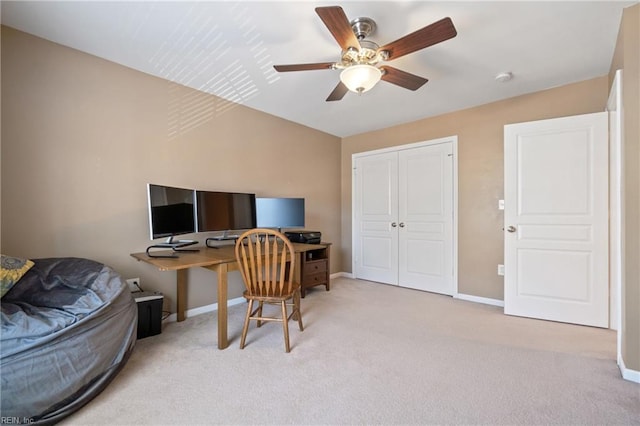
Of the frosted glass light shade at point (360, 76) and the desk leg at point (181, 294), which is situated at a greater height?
the frosted glass light shade at point (360, 76)

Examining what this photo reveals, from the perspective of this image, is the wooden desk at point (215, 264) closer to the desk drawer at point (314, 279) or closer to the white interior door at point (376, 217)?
the desk drawer at point (314, 279)

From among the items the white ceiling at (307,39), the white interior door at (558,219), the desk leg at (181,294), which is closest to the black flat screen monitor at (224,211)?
the desk leg at (181,294)

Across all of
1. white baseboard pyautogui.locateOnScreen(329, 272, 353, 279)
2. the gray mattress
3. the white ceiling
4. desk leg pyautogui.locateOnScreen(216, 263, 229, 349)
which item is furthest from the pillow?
white baseboard pyautogui.locateOnScreen(329, 272, 353, 279)

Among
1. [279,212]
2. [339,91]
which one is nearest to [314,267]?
[279,212]

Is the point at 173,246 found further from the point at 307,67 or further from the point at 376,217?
the point at 376,217

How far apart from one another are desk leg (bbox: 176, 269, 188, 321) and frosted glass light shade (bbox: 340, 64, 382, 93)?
2.29 metres

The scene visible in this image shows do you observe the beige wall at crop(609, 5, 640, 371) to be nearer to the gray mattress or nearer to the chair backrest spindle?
the chair backrest spindle

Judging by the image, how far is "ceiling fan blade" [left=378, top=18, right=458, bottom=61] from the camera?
1.58 metres

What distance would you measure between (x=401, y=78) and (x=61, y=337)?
2.63 metres

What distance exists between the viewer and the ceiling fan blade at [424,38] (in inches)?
62.3

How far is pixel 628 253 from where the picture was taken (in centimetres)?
179

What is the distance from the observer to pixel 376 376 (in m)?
1.83

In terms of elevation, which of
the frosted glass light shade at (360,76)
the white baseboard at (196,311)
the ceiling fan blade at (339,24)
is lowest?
the white baseboard at (196,311)

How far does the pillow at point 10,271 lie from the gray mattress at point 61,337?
0.09 metres
